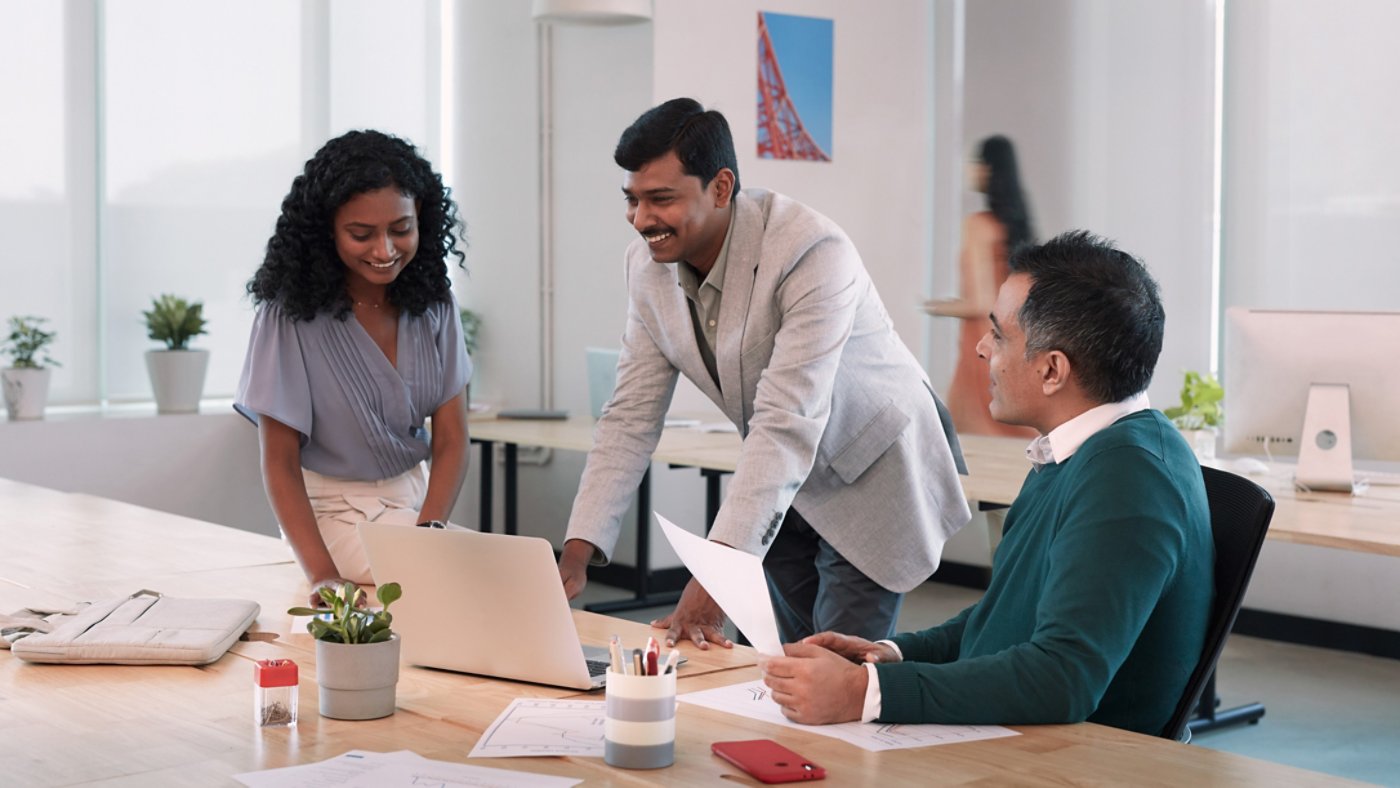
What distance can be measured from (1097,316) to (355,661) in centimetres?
95

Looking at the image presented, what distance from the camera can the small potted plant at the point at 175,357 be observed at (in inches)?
225

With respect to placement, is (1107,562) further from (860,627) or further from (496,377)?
(496,377)

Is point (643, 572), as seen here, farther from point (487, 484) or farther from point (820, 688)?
point (820, 688)

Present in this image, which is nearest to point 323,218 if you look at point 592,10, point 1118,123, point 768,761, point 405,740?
point 405,740

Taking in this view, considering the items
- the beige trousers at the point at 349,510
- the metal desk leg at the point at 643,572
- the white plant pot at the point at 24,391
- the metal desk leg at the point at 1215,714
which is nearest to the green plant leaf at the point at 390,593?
the beige trousers at the point at 349,510

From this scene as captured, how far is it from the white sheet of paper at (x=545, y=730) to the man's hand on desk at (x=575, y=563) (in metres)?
0.39

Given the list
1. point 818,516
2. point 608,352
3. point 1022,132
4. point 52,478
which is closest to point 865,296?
point 818,516

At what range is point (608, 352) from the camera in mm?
5270

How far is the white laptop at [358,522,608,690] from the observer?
176 centimetres

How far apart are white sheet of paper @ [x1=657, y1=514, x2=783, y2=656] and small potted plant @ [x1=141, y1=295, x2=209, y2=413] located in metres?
4.49

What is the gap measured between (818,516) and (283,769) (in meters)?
1.33

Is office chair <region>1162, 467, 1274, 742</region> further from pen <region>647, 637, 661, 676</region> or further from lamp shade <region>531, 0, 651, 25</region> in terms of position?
lamp shade <region>531, 0, 651, 25</region>

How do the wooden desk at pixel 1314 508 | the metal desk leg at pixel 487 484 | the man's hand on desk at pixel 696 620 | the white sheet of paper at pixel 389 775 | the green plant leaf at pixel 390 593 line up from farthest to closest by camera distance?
the metal desk leg at pixel 487 484 → the wooden desk at pixel 1314 508 → the man's hand on desk at pixel 696 620 → the green plant leaf at pixel 390 593 → the white sheet of paper at pixel 389 775

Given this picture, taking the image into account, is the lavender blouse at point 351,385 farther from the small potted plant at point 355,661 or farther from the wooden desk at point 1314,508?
the wooden desk at point 1314,508
